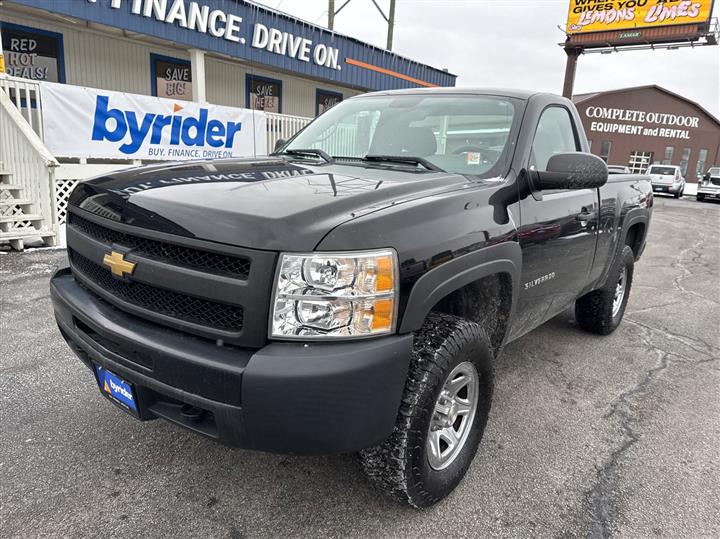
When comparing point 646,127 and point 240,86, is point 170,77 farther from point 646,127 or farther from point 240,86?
point 646,127

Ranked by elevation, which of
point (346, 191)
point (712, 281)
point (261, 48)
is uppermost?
point (261, 48)

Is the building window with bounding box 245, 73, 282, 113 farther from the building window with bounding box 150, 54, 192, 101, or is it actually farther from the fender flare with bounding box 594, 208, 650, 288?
the fender flare with bounding box 594, 208, 650, 288

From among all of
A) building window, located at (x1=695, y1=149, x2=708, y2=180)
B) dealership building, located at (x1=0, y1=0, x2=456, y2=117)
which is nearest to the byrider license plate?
dealership building, located at (x1=0, y1=0, x2=456, y2=117)

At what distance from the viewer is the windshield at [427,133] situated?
286cm

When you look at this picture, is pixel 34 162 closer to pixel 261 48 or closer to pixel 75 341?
pixel 75 341

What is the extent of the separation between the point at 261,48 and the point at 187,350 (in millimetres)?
12731

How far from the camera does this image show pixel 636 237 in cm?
487

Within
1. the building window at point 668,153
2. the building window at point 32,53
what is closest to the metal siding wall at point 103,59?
the building window at point 32,53

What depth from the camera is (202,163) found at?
2828mm

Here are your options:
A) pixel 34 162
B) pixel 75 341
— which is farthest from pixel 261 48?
pixel 75 341

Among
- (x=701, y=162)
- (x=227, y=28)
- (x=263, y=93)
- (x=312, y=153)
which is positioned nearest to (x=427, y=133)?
(x=312, y=153)

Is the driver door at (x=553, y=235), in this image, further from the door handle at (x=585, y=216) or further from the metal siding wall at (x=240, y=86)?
the metal siding wall at (x=240, y=86)

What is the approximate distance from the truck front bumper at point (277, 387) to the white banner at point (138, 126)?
22.5 ft

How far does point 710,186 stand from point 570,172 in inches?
1118
